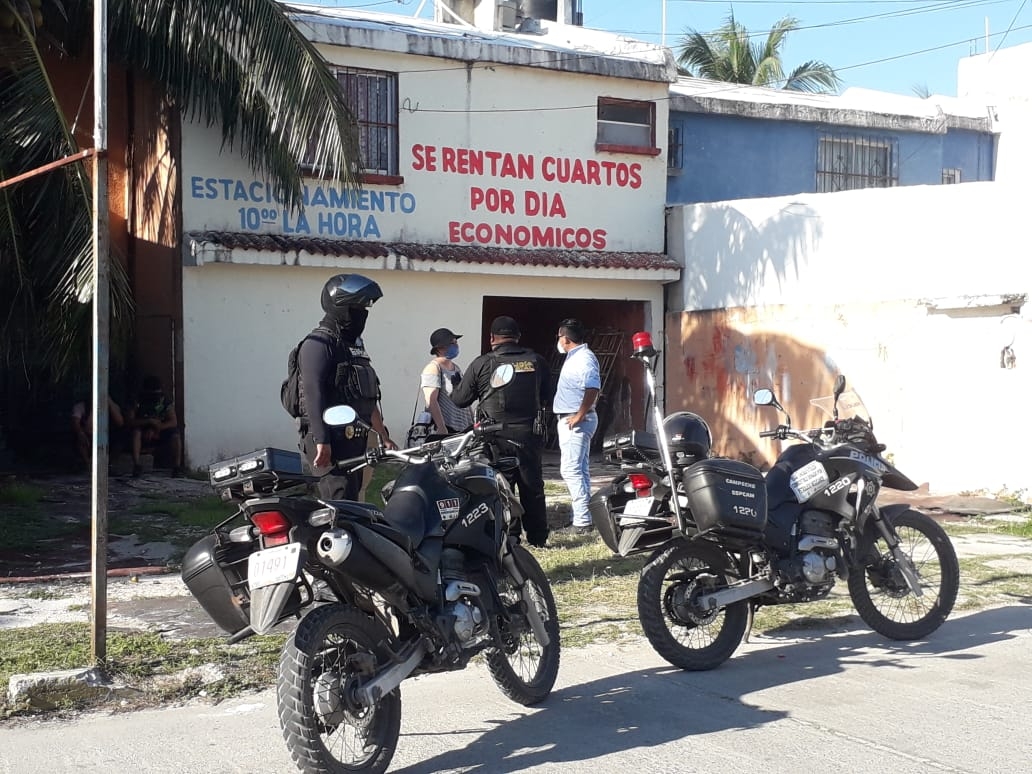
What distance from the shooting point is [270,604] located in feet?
13.4

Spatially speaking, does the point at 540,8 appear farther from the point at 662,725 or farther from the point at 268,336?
the point at 662,725

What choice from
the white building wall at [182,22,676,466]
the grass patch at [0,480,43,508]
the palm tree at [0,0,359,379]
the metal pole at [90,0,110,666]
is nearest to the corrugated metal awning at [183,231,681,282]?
the white building wall at [182,22,676,466]

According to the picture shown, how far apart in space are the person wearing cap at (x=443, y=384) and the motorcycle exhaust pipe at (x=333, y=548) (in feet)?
15.9

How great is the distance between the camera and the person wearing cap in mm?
9094

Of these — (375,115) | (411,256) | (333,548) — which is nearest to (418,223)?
(411,256)

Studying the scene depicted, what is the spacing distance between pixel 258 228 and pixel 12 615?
8.00 metres

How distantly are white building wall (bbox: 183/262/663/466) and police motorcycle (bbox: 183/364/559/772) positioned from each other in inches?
367

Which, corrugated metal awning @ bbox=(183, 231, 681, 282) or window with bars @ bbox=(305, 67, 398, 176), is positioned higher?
window with bars @ bbox=(305, 67, 398, 176)

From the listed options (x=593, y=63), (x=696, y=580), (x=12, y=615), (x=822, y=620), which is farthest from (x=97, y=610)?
(x=593, y=63)

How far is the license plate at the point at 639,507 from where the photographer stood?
584 cm

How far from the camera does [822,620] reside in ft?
22.6

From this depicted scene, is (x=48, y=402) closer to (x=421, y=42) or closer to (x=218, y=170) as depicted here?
(x=218, y=170)

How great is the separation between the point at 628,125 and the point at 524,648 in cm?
1249

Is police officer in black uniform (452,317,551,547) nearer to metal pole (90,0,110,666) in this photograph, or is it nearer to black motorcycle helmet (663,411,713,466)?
black motorcycle helmet (663,411,713,466)
